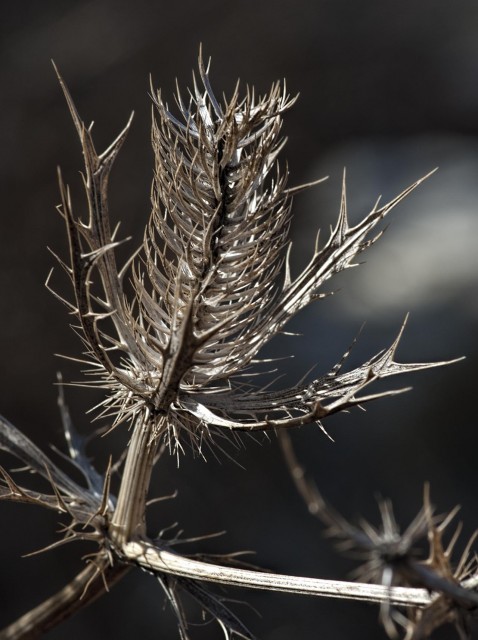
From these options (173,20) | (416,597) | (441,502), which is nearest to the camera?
(416,597)

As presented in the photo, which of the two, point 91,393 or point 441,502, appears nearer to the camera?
point 441,502

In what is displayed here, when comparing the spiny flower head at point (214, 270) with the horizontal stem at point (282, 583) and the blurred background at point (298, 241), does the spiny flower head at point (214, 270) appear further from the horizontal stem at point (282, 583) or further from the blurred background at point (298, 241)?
the blurred background at point (298, 241)

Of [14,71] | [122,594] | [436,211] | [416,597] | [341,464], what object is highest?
[14,71]

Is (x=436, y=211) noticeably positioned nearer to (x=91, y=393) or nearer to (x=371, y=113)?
(x=371, y=113)

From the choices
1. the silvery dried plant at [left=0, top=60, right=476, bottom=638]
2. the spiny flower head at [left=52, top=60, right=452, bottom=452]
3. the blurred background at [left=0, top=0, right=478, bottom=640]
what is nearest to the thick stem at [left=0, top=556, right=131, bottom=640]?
the silvery dried plant at [left=0, top=60, right=476, bottom=638]

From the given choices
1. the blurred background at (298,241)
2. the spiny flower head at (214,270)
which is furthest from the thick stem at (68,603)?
the blurred background at (298,241)

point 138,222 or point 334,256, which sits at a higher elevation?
point 138,222

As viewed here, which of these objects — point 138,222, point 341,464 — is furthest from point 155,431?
point 138,222

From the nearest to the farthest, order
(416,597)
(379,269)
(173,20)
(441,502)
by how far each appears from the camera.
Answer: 1. (416,597)
2. (441,502)
3. (379,269)
4. (173,20)

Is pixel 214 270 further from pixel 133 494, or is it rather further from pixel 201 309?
pixel 133 494
